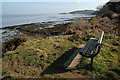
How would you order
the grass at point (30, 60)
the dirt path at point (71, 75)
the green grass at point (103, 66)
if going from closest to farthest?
1. the dirt path at point (71, 75)
2. the green grass at point (103, 66)
3. the grass at point (30, 60)

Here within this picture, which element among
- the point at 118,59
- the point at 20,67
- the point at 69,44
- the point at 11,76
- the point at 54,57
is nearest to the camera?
the point at 11,76

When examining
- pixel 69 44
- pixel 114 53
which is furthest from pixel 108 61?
pixel 69 44

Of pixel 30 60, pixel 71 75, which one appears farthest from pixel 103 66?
pixel 30 60

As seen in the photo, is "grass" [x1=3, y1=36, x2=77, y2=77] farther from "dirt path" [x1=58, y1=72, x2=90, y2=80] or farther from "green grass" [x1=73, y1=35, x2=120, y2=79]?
"green grass" [x1=73, y1=35, x2=120, y2=79]

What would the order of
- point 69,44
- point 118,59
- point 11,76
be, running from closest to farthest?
point 11,76 < point 118,59 < point 69,44

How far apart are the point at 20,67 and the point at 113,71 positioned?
369 cm

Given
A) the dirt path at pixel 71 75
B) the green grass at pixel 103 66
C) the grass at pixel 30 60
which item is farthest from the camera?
the grass at pixel 30 60

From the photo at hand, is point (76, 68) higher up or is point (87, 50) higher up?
point (87, 50)

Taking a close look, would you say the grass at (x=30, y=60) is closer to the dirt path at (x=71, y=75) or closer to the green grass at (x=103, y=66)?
the dirt path at (x=71, y=75)

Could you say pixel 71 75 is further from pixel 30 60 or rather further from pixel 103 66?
pixel 30 60

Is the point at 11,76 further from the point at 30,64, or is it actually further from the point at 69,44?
the point at 69,44

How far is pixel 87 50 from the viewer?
5453mm

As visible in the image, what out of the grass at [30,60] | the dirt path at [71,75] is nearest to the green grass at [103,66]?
the dirt path at [71,75]

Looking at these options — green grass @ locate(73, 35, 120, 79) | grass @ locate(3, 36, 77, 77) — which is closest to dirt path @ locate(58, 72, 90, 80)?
green grass @ locate(73, 35, 120, 79)
